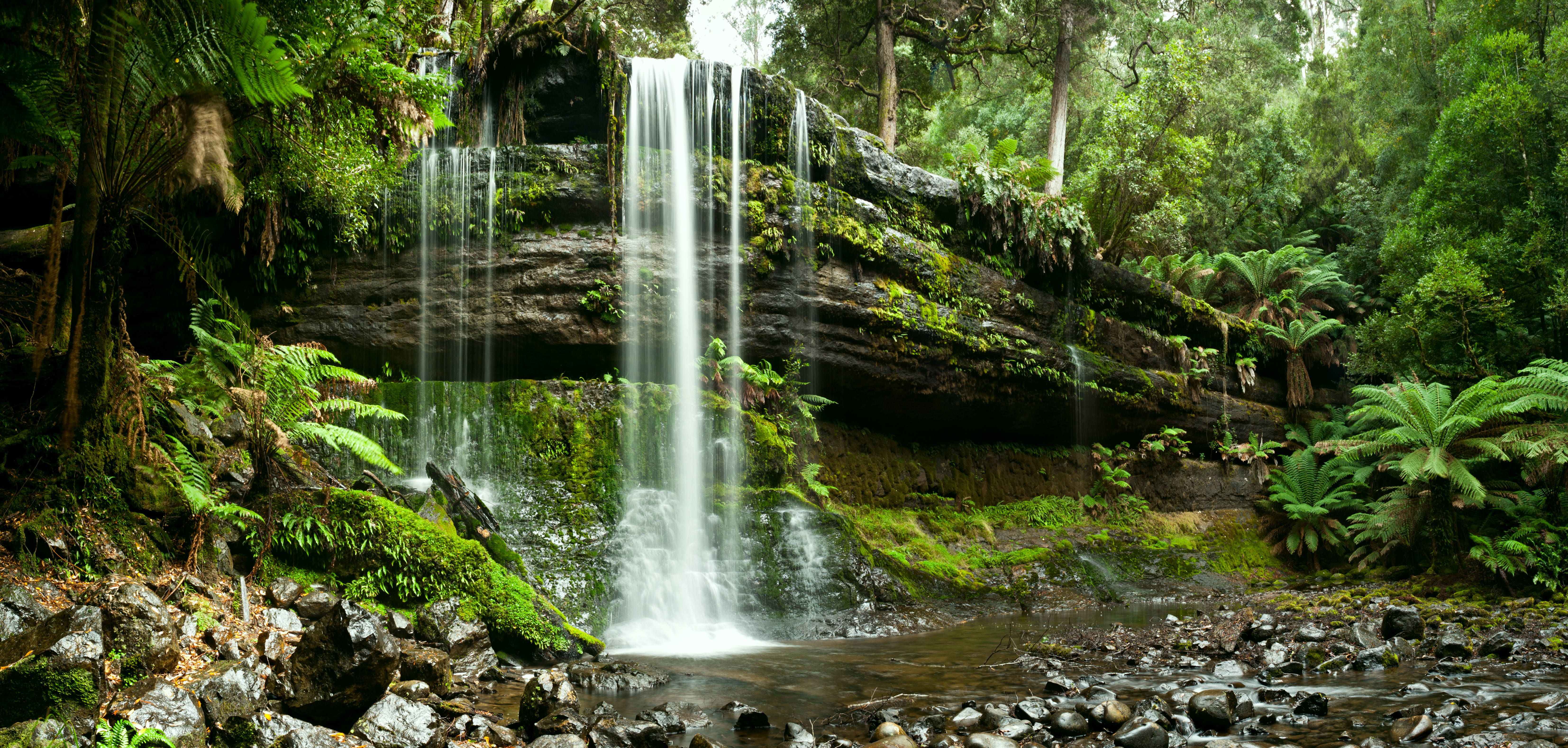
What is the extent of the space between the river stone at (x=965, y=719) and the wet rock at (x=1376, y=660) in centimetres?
381

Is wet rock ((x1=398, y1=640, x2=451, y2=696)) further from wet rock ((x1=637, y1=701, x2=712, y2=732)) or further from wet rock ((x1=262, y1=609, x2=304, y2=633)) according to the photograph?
wet rock ((x1=637, y1=701, x2=712, y2=732))

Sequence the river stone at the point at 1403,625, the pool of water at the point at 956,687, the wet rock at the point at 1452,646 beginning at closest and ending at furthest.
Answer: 1. the pool of water at the point at 956,687
2. the wet rock at the point at 1452,646
3. the river stone at the point at 1403,625

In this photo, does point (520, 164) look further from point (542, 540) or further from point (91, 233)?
point (91, 233)

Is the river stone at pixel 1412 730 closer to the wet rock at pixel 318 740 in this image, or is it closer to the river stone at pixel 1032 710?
the river stone at pixel 1032 710

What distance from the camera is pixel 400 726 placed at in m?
3.84

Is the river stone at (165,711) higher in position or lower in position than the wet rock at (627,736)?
higher

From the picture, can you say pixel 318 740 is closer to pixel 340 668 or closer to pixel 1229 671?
pixel 340 668

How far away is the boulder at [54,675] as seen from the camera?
2.87m

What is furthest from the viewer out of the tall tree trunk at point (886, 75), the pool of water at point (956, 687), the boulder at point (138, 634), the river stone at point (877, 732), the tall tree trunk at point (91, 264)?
the tall tree trunk at point (886, 75)

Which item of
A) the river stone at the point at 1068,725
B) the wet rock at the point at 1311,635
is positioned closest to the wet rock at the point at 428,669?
the river stone at the point at 1068,725

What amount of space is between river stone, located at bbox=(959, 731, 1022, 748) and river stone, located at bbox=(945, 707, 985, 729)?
38cm

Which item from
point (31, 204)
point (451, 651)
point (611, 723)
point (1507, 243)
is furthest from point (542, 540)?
point (1507, 243)

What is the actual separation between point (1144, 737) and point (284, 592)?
5204 millimetres

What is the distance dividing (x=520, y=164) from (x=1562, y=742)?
1128cm
